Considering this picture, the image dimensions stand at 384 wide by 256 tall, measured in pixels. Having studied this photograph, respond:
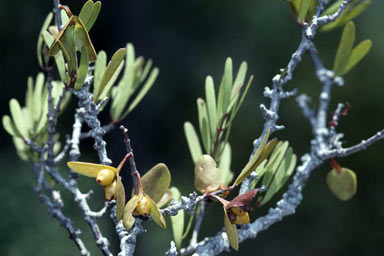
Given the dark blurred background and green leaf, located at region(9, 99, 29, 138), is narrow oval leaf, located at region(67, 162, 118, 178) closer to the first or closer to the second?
green leaf, located at region(9, 99, 29, 138)

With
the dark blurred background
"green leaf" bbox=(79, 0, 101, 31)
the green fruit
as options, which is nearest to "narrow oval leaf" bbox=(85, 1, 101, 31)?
"green leaf" bbox=(79, 0, 101, 31)

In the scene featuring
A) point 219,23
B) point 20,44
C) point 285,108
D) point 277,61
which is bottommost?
point 285,108

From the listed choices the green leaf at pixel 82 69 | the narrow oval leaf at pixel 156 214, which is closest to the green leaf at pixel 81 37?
the green leaf at pixel 82 69

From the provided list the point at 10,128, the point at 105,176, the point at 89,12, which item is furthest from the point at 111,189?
the point at 10,128

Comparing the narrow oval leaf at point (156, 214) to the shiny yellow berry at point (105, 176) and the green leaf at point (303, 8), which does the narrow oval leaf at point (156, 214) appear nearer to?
the shiny yellow berry at point (105, 176)

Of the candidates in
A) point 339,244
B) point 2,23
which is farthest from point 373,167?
point 2,23

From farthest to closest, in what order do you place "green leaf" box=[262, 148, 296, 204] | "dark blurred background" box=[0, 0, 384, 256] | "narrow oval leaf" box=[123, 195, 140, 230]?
"dark blurred background" box=[0, 0, 384, 256], "green leaf" box=[262, 148, 296, 204], "narrow oval leaf" box=[123, 195, 140, 230]

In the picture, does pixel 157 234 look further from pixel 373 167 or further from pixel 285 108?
pixel 373 167

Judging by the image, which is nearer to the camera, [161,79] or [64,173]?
[64,173]

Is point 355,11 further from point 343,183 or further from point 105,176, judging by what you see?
point 105,176
